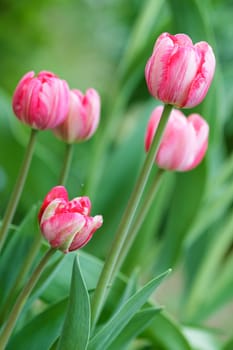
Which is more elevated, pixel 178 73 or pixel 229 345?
pixel 178 73

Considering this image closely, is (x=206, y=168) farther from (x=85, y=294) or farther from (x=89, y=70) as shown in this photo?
(x=89, y=70)

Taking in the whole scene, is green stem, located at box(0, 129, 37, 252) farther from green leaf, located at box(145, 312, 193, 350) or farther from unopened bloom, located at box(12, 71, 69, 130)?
green leaf, located at box(145, 312, 193, 350)

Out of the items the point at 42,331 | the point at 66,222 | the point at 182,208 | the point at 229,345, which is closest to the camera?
the point at 66,222

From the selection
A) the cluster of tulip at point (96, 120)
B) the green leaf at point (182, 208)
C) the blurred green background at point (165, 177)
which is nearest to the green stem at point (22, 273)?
the cluster of tulip at point (96, 120)

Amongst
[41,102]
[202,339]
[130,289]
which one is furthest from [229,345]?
[41,102]

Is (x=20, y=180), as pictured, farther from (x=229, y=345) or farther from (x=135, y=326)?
(x=229, y=345)

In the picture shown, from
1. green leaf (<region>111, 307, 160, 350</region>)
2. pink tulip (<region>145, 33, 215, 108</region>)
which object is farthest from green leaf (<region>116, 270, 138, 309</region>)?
pink tulip (<region>145, 33, 215, 108</region>)

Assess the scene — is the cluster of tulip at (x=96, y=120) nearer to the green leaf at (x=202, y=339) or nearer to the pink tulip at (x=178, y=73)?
the pink tulip at (x=178, y=73)

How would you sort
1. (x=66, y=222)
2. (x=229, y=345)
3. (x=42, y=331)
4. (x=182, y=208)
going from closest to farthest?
1. (x=66, y=222)
2. (x=42, y=331)
3. (x=229, y=345)
4. (x=182, y=208)
